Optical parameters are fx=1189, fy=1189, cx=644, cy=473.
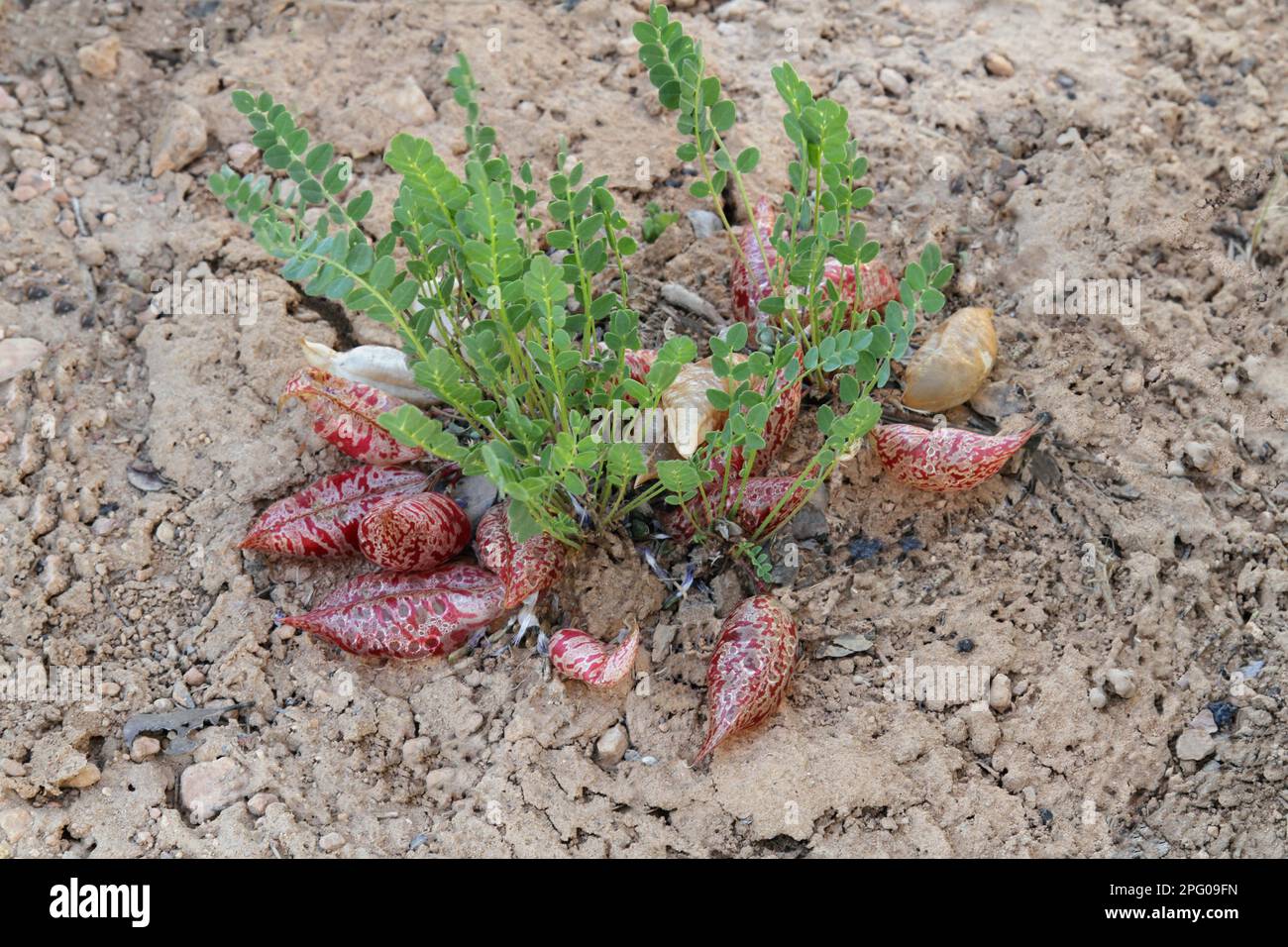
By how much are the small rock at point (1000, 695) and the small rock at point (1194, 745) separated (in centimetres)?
34

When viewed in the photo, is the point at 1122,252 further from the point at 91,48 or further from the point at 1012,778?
the point at 91,48

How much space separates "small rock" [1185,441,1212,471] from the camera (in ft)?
9.17

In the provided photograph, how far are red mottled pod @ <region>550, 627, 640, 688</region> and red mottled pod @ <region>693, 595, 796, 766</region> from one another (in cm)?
18

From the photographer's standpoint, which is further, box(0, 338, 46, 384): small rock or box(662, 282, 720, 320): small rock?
box(662, 282, 720, 320): small rock

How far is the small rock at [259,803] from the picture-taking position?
2348 millimetres

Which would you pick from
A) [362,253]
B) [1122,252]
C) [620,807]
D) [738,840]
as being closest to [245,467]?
[362,253]

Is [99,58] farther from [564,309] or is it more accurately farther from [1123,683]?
[1123,683]

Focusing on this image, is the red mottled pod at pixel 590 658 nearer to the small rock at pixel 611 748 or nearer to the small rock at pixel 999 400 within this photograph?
the small rock at pixel 611 748

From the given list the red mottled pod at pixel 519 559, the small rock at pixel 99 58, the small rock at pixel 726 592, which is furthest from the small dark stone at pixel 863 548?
the small rock at pixel 99 58

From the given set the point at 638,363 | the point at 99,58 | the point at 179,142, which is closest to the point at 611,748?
the point at 638,363

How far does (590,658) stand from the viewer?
96.9 inches

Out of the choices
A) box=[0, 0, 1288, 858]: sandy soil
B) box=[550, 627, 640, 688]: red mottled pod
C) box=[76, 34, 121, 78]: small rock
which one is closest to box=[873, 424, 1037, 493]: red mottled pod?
box=[0, 0, 1288, 858]: sandy soil

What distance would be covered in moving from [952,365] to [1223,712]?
0.98 meters

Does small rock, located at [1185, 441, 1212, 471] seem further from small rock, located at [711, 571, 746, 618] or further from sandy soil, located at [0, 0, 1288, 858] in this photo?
small rock, located at [711, 571, 746, 618]
